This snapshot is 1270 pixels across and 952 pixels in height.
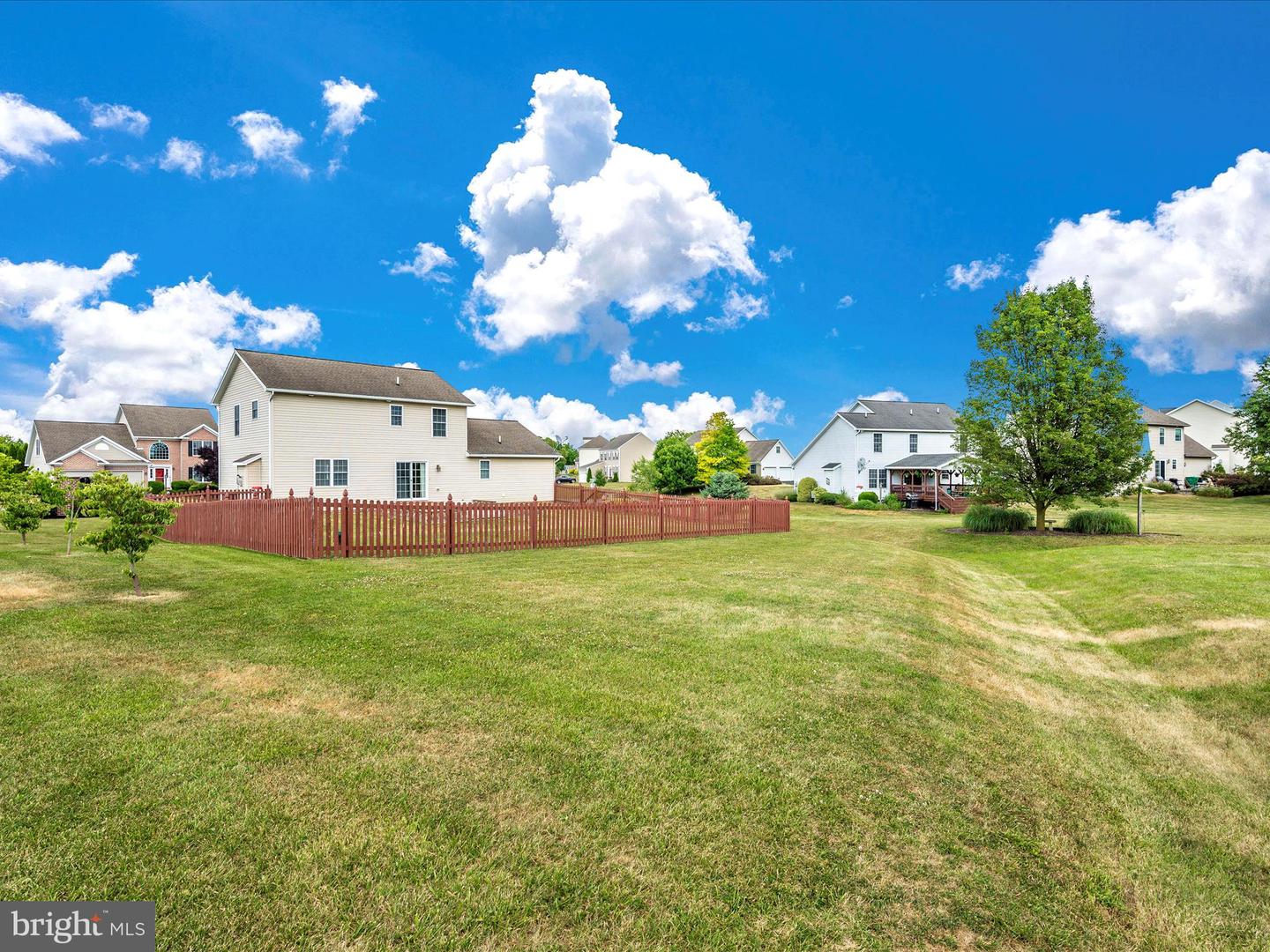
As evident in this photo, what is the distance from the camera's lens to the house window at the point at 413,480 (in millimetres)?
32406

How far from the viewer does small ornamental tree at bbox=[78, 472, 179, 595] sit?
9.16 meters

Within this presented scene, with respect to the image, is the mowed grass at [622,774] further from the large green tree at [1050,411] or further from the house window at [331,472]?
the house window at [331,472]

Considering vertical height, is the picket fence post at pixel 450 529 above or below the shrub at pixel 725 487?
below

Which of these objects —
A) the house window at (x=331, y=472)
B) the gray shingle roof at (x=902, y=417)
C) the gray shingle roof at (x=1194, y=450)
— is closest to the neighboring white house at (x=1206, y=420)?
the gray shingle roof at (x=1194, y=450)

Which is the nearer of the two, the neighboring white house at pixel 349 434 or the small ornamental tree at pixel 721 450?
the neighboring white house at pixel 349 434

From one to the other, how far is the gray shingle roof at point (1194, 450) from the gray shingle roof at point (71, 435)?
92.3 meters

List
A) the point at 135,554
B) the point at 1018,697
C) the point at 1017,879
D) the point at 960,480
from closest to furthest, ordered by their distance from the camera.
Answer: the point at 1017,879, the point at 1018,697, the point at 135,554, the point at 960,480

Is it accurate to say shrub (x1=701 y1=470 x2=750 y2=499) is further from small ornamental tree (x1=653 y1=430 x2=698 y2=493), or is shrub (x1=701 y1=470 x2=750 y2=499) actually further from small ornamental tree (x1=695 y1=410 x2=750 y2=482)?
small ornamental tree (x1=695 y1=410 x2=750 y2=482)

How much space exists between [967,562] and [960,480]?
106ft

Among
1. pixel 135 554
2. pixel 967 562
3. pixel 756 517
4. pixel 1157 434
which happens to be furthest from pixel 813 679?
pixel 1157 434

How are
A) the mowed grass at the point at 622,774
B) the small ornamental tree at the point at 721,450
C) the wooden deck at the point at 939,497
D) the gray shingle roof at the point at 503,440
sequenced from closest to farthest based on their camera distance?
the mowed grass at the point at 622,774, the gray shingle roof at the point at 503,440, the wooden deck at the point at 939,497, the small ornamental tree at the point at 721,450

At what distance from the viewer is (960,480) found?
47.3m

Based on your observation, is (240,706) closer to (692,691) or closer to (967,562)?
(692,691)

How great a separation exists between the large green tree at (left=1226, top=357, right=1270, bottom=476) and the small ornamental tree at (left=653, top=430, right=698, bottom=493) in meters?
38.8
